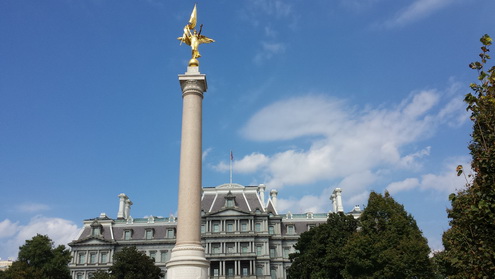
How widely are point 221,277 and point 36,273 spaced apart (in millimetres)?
29383

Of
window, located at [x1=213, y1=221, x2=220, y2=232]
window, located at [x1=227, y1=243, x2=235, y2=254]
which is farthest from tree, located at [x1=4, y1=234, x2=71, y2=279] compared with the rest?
window, located at [x1=227, y1=243, x2=235, y2=254]

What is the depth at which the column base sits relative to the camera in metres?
22.6

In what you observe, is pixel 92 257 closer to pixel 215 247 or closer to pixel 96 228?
pixel 96 228

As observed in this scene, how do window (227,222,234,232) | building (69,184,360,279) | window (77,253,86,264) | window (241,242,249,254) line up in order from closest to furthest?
1. building (69,184,360,279)
2. window (241,242,249,254)
3. window (227,222,234,232)
4. window (77,253,86,264)

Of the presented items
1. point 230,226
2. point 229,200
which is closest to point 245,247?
point 230,226

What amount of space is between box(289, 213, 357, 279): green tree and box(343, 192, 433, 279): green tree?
9.79 feet

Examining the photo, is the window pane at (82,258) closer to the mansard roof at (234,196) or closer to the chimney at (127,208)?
the chimney at (127,208)

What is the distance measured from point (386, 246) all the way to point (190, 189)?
24282mm

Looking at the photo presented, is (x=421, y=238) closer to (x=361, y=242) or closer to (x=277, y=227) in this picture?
(x=361, y=242)

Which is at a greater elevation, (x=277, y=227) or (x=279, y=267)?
(x=277, y=227)

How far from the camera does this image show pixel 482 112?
44.6ft

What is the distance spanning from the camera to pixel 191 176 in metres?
24.7

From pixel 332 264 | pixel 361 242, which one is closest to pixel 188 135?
pixel 361 242

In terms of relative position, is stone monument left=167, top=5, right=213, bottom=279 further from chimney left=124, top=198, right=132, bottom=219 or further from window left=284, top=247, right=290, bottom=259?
chimney left=124, top=198, right=132, bottom=219
